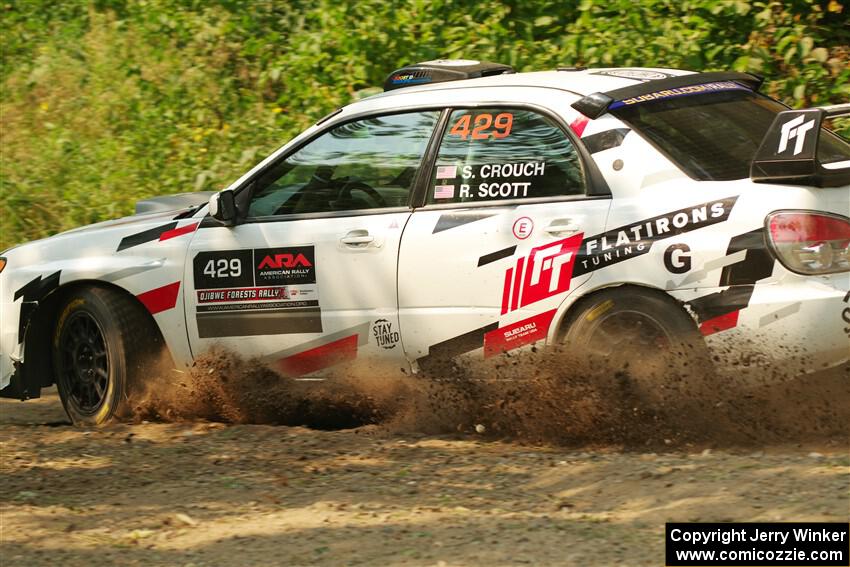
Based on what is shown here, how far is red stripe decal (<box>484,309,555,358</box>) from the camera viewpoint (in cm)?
546

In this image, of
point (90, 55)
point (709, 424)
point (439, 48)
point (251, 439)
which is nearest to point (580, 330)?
point (709, 424)

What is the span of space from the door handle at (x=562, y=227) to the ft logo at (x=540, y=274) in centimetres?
3

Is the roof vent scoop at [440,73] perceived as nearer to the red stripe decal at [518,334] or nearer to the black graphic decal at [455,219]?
the black graphic decal at [455,219]

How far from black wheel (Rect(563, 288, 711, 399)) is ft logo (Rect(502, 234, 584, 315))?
5.8 inches

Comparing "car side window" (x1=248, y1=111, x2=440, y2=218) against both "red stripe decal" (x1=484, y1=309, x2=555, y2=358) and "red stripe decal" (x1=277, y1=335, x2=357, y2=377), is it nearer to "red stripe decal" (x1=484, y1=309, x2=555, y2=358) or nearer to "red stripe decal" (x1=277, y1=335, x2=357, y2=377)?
"red stripe decal" (x1=277, y1=335, x2=357, y2=377)

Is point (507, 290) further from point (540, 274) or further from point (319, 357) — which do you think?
point (319, 357)

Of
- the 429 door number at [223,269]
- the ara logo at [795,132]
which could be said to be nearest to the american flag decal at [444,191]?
the 429 door number at [223,269]

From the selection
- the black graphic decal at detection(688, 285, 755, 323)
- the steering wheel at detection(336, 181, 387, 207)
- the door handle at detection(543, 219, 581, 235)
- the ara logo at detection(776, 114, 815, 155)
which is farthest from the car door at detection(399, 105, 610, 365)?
the ara logo at detection(776, 114, 815, 155)

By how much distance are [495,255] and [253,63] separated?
287 inches

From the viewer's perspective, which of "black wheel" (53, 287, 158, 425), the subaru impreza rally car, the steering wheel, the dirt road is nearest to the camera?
the dirt road

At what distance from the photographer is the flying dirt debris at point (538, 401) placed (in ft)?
17.0

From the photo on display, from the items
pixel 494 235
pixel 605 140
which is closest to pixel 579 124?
pixel 605 140

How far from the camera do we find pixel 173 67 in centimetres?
1230

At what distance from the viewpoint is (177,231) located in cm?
650
